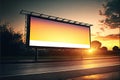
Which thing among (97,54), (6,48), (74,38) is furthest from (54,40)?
(97,54)

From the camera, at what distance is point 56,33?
22688mm

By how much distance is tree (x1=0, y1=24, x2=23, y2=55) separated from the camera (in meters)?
36.9

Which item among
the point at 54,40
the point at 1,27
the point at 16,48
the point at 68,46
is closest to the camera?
the point at 54,40

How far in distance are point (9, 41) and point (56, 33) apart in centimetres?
1841

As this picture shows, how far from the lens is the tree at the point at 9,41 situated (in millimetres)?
36938

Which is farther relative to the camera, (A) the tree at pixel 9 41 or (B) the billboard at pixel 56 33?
(A) the tree at pixel 9 41

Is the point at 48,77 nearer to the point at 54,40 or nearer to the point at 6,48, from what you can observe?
the point at 54,40

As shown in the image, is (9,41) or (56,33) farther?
(9,41)

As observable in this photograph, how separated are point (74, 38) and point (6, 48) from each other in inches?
642

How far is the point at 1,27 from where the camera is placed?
4188 cm

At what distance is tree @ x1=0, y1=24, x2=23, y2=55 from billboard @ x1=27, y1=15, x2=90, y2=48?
1376 cm

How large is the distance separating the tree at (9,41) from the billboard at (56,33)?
1376 cm

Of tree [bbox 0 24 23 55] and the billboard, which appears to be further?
tree [bbox 0 24 23 55]

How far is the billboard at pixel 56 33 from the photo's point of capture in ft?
68.4
